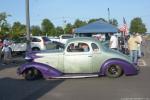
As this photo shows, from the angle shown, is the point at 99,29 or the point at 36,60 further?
the point at 99,29

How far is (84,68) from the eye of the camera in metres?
15.4

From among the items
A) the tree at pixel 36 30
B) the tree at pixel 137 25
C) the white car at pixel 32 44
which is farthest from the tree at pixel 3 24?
the tree at pixel 137 25

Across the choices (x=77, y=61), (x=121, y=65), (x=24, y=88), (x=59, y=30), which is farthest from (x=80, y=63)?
(x=59, y=30)

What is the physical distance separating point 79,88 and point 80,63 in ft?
8.61

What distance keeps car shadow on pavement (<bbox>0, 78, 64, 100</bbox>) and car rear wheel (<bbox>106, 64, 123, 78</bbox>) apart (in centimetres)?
187

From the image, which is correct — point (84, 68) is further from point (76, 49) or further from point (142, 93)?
point (142, 93)

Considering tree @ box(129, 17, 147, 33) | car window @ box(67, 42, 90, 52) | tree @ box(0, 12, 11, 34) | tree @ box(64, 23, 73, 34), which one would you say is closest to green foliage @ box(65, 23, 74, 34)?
tree @ box(64, 23, 73, 34)

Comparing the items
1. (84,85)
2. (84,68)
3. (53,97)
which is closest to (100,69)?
(84,68)

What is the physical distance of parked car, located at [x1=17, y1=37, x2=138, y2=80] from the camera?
601 inches

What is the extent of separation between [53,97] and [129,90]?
2.39m

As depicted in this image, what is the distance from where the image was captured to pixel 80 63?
15391 mm

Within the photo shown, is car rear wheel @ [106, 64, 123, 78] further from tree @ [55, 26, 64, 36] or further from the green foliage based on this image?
tree @ [55, 26, 64, 36]

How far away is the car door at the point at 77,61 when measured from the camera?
15.3 m

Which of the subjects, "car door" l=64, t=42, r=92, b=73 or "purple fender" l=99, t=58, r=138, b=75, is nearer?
"purple fender" l=99, t=58, r=138, b=75
